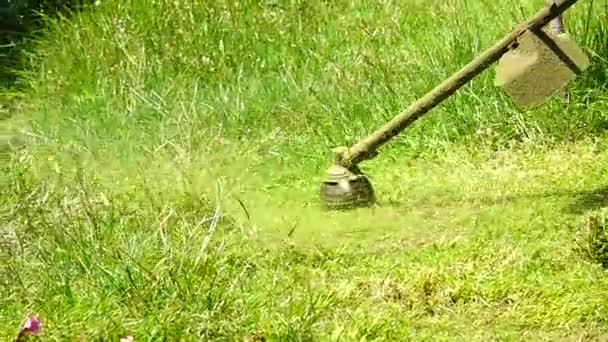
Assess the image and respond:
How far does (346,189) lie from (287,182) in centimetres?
59

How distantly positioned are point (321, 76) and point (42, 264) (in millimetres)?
2991

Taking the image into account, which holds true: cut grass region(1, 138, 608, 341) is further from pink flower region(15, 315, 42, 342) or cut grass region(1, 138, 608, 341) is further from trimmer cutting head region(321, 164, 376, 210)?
pink flower region(15, 315, 42, 342)

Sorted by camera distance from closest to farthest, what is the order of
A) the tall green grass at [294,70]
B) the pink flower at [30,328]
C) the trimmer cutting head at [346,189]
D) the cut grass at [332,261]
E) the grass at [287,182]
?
1. the pink flower at [30,328]
2. the cut grass at [332,261]
3. the grass at [287,182]
4. the trimmer cutting head at [346,189]
5. the tall green grass at [294,70]

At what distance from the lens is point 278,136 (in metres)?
6.30

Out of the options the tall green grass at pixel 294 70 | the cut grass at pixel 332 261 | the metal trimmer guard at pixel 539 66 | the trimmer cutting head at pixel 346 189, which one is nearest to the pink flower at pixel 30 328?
the cut grass at pixel 332 261

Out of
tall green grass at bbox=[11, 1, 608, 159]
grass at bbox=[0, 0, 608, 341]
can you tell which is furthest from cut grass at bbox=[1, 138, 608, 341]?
tall green grass at bbox=[11, 1, 608, 159]

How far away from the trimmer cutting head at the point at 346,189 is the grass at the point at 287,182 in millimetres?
73

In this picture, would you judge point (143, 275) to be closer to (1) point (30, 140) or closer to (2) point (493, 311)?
(2) point (493, 311)

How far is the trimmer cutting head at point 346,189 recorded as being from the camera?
525 cm

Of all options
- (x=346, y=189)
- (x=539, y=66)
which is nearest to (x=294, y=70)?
(x=346, y=189)

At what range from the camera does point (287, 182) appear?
5.78 meters

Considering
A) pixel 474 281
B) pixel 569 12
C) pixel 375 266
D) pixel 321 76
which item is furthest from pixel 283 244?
pixel 569 12

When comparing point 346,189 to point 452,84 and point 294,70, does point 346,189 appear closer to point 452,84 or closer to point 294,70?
point 452,84

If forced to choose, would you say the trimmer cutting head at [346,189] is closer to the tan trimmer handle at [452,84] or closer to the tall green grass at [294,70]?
the tan trimmer handle at [452,84]
